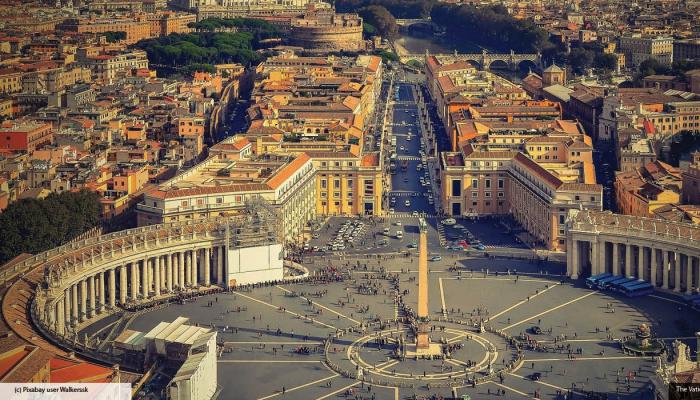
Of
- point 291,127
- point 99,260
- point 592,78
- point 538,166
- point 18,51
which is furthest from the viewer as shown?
point 18,51

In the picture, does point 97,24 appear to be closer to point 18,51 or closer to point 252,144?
point 18,51

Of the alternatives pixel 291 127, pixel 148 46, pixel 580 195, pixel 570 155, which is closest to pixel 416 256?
pixel 580 195

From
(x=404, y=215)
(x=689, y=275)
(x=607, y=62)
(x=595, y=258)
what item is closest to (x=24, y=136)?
(x=404, y=215)

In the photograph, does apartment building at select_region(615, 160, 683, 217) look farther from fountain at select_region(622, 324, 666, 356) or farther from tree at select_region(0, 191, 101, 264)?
tree at select_region(0, 191, 101, 264)

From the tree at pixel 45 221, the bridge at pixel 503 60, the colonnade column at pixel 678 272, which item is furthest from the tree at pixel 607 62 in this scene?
the tree at pixel 45 221

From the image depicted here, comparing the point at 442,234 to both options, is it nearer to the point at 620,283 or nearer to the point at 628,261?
the point at 628,261

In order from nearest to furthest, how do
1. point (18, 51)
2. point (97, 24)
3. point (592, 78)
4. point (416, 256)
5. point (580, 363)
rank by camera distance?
1. point (580, 363)
2. point (416, 256)
3. point (592, 78)
4. point (18, 51)
5. point (97, 24)

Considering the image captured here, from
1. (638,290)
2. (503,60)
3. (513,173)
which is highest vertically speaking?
(503,60)
